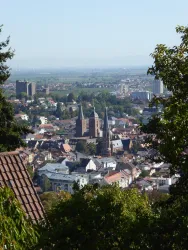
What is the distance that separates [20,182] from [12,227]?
1225 millimetres

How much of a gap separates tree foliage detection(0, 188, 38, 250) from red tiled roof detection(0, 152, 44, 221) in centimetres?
93

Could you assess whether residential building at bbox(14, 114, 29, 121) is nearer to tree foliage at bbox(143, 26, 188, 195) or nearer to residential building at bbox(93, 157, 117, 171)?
residential building at bbox(93, 157, 117, 171)

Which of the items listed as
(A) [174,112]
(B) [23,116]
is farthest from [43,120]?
(A) [174,112]

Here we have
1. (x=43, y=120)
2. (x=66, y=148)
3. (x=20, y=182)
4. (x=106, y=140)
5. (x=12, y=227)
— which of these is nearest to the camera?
(x=12, y=227)

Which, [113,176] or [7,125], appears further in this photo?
[113,176]

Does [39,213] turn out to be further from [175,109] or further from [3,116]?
[3,116]

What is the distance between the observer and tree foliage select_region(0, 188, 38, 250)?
342 cm

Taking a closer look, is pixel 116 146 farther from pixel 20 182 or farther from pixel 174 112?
pixel 20 182

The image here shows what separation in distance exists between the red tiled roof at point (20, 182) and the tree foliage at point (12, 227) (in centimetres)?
93

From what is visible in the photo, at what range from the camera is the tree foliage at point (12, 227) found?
342 cm

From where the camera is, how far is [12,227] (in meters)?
3.47

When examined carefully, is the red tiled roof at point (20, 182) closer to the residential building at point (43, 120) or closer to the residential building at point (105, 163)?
the residential building at point (105, 163)

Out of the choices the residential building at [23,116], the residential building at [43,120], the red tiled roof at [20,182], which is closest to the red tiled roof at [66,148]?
the residential building at [23,116]

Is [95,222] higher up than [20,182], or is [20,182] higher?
[20,182]
